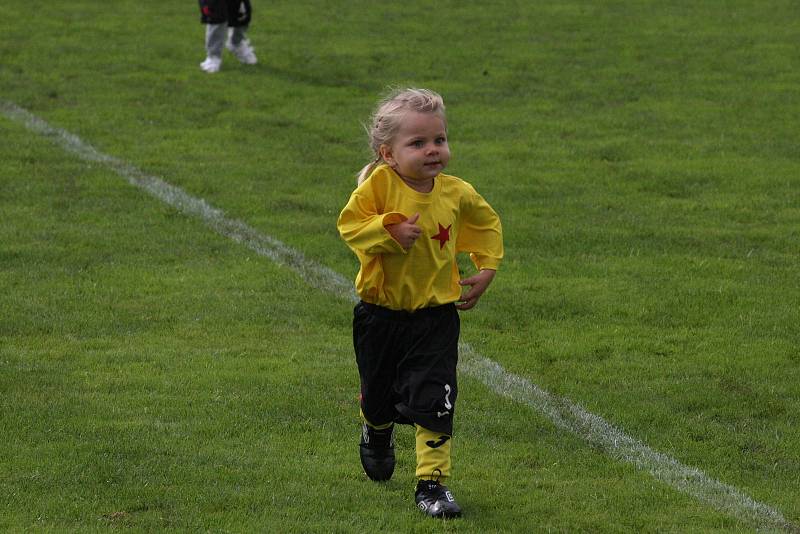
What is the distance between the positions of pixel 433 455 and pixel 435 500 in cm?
16

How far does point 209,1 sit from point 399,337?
35.5 feet

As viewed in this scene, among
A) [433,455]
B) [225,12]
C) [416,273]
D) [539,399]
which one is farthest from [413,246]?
[225,12]

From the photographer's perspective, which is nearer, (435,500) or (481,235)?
(435,500)

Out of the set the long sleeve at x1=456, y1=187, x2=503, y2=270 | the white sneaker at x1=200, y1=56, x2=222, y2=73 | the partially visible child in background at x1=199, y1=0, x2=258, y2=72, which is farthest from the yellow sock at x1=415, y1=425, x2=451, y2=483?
the white sneaker at x1=200, y1=56, x2=222, y2=73

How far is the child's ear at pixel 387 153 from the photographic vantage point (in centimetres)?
511

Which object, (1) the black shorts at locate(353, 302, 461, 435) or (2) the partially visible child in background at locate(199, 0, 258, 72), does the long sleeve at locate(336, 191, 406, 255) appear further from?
(2) the partially visible child in background at locate(199, 0, 258, 72)

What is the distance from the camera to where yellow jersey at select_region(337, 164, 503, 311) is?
5047mm

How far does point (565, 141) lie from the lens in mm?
12891

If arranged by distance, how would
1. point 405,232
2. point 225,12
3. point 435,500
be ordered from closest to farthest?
point 405,232, point 435,500, point 225,12

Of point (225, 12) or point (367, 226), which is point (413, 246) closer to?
point (367, 226)

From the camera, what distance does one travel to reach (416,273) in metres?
5.11

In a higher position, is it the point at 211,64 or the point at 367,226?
the point at 367,226

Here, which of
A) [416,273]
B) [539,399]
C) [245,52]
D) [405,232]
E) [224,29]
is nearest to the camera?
[405,232]

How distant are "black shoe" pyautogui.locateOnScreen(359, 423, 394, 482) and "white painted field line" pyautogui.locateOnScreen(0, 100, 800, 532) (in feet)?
3.25
